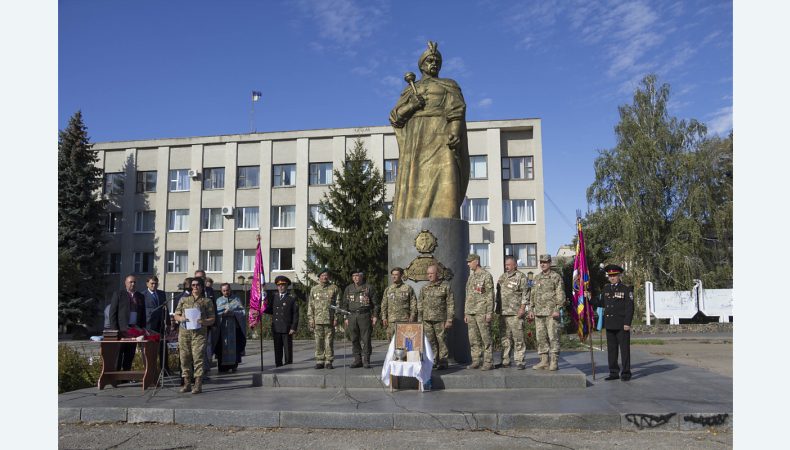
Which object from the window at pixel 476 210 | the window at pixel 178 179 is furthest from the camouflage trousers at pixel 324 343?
the window at pixel 178 179

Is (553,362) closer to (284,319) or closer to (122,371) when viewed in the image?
(284,319)

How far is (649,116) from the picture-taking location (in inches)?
1394

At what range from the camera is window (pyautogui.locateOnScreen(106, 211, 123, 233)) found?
41.6 meters

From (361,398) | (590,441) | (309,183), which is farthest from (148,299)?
(309,183)

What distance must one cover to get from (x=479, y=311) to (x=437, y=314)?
714mm

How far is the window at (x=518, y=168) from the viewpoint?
1497 inches

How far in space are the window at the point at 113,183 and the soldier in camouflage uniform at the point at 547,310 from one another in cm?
3858

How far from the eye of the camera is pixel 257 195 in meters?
39.6

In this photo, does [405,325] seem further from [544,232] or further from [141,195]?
[141,195]

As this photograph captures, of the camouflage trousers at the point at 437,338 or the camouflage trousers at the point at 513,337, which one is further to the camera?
the camouflage trousers at the point at 513,337

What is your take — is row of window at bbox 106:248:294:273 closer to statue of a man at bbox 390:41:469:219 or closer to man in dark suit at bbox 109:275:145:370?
statue of a man at bbox 390:41:469:219

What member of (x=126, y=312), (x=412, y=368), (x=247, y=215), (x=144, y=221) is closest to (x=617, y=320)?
(x=412, y=368)

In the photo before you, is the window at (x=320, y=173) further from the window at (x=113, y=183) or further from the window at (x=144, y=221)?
the window at (x=113, y=183)

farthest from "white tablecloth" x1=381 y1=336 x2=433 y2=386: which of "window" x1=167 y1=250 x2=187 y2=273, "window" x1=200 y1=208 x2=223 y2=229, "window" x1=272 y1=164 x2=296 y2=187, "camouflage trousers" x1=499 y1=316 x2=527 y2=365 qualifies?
"window" x1=167 y1=250 x2=187 y2=273
